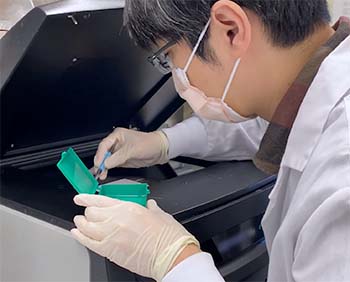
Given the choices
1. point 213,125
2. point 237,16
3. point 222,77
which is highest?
point 237,16

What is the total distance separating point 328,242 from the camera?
93 centimetres

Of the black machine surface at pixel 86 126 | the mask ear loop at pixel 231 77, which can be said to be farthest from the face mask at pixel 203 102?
the black machine surface at pixel 86 126

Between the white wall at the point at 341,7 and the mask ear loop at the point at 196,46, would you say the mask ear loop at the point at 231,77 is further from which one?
the white wall at the point at 341,7

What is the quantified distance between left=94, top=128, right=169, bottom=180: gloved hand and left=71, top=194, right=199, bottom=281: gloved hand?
0.41m

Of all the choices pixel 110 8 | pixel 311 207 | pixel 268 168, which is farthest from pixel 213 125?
pixel 311 207

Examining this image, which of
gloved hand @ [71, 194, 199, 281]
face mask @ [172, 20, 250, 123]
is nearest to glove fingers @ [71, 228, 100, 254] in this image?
gloved hand @ [71, 194, 199, 281]

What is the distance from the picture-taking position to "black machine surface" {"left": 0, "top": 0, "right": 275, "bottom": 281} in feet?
4.25

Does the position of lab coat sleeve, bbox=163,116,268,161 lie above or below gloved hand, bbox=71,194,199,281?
below

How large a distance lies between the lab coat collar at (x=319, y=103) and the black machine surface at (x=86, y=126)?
0.32 meters

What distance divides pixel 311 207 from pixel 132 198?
51 cm

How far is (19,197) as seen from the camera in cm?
138

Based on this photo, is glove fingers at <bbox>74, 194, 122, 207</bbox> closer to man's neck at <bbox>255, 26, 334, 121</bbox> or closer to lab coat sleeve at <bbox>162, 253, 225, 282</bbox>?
lab coat sleeve at <bbox>162, 253, 225, 282</bbox>

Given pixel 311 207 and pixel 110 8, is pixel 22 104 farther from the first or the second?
pixel 311 207

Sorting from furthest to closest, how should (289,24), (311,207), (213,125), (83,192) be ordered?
(213,125) < (83,192) < (289,24) < (311,207)
